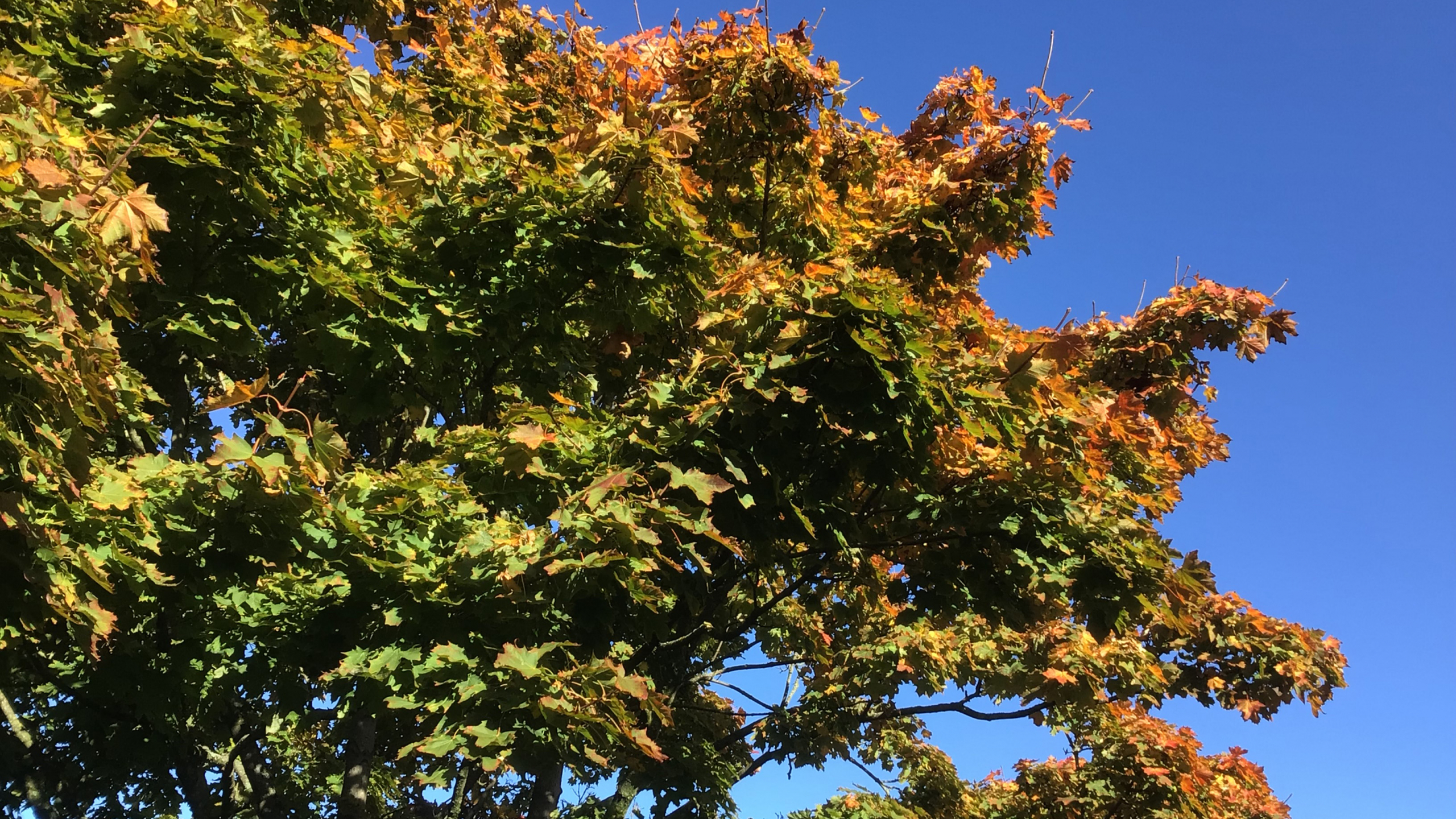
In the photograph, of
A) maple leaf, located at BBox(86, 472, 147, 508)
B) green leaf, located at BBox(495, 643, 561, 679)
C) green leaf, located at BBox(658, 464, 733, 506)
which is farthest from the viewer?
green leaf, located at BBox(658, 464, 733, 506)

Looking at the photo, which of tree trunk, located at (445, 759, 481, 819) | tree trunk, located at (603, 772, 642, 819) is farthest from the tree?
tree trunk, located at (603, 772, 642, 819)

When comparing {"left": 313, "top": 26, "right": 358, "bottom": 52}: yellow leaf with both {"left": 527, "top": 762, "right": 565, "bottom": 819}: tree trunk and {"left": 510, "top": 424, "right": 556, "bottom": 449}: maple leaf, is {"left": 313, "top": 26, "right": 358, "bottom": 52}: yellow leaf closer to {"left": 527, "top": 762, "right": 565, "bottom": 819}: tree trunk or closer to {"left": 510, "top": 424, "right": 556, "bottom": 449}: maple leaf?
{"left": 510, "top": 424, "right": 556, "bottom": 449}: maple leaf

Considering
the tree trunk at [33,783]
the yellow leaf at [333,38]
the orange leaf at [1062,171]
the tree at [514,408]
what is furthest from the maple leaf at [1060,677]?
the tree trunk at [33,783]

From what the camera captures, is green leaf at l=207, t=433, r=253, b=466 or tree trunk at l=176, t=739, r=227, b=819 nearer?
green leaf at l=207, t=433, r=253, b=466

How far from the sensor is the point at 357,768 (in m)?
6.37

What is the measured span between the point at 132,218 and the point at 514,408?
6.22ft

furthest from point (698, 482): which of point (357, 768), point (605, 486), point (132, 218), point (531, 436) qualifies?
point (357, 768)

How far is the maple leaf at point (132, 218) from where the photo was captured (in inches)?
129

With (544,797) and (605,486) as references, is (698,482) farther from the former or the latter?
(544,797)

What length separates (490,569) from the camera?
13.4 feet

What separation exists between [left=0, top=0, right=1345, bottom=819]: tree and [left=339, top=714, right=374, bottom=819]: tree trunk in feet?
0.12

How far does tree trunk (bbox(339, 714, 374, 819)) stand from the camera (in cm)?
633

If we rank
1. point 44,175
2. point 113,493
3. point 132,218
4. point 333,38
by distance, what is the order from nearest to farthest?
point 44,175 < point 132,218 < point 113,493 < point 333,38

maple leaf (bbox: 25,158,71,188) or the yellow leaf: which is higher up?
the yellow leaf
